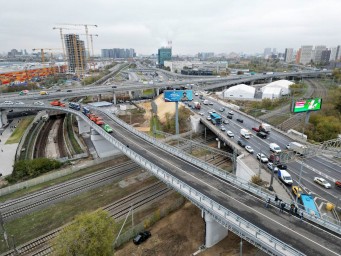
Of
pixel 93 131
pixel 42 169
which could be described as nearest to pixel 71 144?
pixel 93 131

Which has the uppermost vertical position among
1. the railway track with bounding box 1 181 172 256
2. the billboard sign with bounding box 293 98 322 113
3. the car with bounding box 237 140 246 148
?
the billboard sign with bounding box 293 98 322 113

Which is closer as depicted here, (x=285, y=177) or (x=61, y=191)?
(x=285, y=177)

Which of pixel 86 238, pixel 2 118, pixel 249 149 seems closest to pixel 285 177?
pixel 249 149

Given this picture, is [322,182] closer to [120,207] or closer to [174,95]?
[120,207]

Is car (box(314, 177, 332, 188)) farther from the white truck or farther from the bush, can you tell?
the bush

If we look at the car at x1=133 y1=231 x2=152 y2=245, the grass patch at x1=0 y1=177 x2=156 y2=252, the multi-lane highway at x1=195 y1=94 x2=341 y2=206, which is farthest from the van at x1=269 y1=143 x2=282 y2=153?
the car at x1=133 y1=231 x2=152 y2=245

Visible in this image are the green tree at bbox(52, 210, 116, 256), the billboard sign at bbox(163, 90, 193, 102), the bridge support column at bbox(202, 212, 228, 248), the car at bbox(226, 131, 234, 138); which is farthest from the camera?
the billboard sign at bbox(163, 90, 193, 102)
